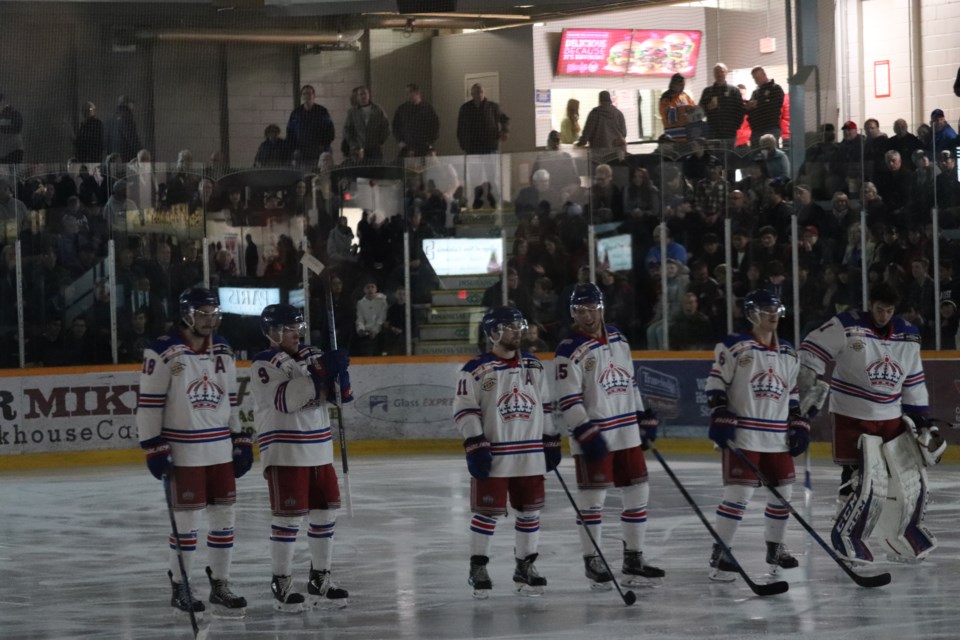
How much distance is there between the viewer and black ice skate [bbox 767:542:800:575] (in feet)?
24.2

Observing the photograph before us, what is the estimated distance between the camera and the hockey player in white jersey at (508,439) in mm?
6996

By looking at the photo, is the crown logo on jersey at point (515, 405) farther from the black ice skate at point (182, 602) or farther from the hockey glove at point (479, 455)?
the black ice skate at point (182, 602)

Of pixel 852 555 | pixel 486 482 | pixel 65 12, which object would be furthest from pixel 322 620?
pixel 65 12

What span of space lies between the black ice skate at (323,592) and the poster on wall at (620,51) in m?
12.6

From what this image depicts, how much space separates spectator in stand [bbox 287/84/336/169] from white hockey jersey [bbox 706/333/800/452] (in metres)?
9.00

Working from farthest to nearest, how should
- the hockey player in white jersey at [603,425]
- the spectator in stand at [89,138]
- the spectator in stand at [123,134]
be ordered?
the spectator in stand at [123,134] → the spectator in stand at [89,138] → the hockey player in white jersey at [603,425]

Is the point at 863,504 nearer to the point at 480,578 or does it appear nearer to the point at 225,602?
the point at 480,578

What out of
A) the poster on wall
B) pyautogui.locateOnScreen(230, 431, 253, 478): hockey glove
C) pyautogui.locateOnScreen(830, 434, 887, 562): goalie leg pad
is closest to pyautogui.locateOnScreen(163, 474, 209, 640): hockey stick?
pyautogui.locateOnScreen(230, 431, 253, 478): hockey glove

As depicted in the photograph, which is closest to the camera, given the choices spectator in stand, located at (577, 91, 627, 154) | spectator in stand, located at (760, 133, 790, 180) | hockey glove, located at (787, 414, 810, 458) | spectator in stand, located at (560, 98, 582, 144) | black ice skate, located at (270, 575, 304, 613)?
black ice skate, located at (270, 575, 304, 613)

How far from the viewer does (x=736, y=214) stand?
529 inches

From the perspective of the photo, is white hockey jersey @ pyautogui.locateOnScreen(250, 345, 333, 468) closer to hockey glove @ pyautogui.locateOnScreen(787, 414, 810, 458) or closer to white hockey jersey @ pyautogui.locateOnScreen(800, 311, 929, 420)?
hockey glove @ pyautogui.locateOnScreen(787, 414, 810, 458)

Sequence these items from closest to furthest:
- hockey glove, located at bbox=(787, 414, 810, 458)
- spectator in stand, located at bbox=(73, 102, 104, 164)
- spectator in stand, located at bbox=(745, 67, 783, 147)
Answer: hockey glove, located at bbox=(787, 414, 810, 458)
spectator in stand, located at bbox=(745, 67, 783, 147)
spectator in stand, located at bbox=(73, 102, 104, 164)

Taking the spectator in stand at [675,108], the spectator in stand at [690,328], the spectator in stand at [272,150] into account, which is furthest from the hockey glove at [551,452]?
the spectator in stand at [675,108]

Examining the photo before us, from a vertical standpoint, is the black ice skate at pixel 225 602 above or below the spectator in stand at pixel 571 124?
below
